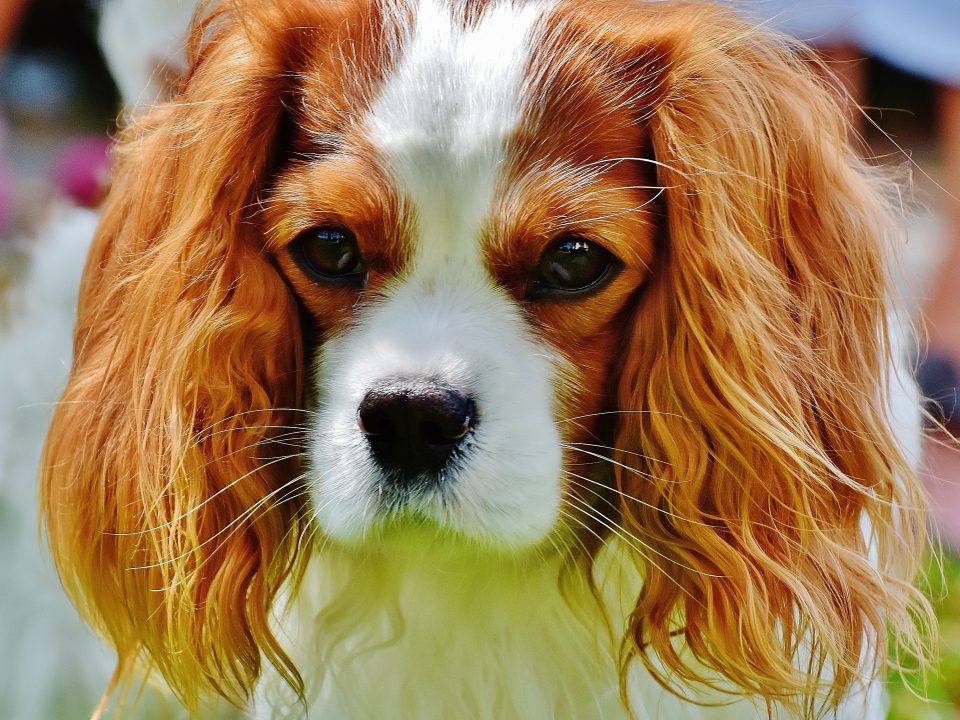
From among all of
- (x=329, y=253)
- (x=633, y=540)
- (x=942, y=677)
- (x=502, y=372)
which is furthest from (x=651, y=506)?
(x=942, y=677)

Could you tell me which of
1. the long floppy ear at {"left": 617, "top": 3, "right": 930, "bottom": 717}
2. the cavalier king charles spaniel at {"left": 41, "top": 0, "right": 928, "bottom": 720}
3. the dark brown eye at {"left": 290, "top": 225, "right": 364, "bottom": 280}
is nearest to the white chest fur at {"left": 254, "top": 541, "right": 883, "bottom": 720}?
the cavalier king charles spaniel at {"left": 41, "top": 0, "right": 928, "bottom": 720}

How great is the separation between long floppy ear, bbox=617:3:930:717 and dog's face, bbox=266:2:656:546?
0.19 feet

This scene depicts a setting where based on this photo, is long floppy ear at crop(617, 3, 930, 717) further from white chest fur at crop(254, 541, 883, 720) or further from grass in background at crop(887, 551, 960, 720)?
grass in background at crop(887, 551, 960, 720)

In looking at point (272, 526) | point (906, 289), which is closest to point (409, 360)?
point (272, 526)

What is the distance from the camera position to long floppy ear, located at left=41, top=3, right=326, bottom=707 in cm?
111

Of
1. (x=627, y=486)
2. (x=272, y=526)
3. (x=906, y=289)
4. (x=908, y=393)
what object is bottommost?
(x=272, y=526)

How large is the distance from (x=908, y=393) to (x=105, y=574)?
0.98 meters

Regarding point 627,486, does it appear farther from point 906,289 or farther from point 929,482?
point 929,482

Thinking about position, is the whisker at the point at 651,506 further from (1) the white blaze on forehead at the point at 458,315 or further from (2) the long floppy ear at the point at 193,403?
(2) the long floppy ear at the point at 193,403

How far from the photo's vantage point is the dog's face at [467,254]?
0.99 m

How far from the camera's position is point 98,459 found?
4.00 ft

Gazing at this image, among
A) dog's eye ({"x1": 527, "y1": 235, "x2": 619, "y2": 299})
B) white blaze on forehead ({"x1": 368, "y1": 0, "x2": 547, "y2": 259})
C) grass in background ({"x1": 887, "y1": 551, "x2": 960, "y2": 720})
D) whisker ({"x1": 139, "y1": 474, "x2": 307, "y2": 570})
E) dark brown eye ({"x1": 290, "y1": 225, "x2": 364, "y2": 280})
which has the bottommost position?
grass in background ({"x1": 887, "y1": 551, "x2": 960, "y2": 720})

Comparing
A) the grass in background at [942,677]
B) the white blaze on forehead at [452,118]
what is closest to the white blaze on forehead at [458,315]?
the white blaze on forehead at [452,118]

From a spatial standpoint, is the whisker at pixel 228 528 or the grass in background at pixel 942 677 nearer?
the whisker at pixel 228 528
